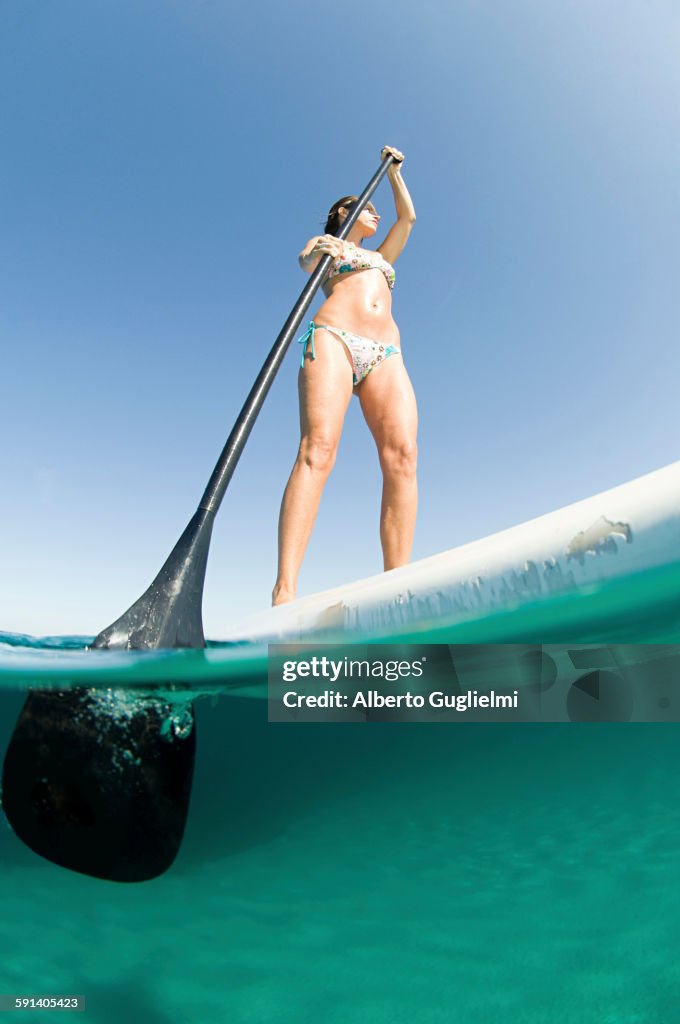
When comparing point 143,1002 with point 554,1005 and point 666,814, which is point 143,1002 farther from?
point 666,814

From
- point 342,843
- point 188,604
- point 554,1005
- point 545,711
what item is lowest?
point 554,1005

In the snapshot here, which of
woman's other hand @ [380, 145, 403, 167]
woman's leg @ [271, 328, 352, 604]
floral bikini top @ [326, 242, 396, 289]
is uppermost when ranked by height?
woman's other hand @ [380, 145, 403, 167]

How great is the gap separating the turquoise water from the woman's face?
285cm

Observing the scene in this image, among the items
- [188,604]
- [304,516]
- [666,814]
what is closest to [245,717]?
[304,516]

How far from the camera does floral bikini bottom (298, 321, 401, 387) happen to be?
2.57 meters

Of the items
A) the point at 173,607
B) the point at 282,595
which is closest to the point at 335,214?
the point at 282,595

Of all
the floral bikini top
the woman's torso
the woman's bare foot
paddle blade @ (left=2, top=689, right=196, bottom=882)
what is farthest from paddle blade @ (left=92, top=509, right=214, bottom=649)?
the floral bikini top

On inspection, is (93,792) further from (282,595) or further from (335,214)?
(335,214)

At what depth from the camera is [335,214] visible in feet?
10.7

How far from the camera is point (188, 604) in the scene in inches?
61.9

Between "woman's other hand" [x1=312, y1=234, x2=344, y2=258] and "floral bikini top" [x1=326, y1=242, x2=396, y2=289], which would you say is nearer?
"woman's other hand" [x1=312, y1=234, x2=344, y2=258]

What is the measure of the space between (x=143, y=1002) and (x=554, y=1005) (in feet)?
3.83

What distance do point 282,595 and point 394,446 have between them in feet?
3.28

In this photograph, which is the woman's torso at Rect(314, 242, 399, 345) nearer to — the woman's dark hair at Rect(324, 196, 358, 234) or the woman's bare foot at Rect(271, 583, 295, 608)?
the woman's dark hair at Rect(324, 196, 358, 234)
